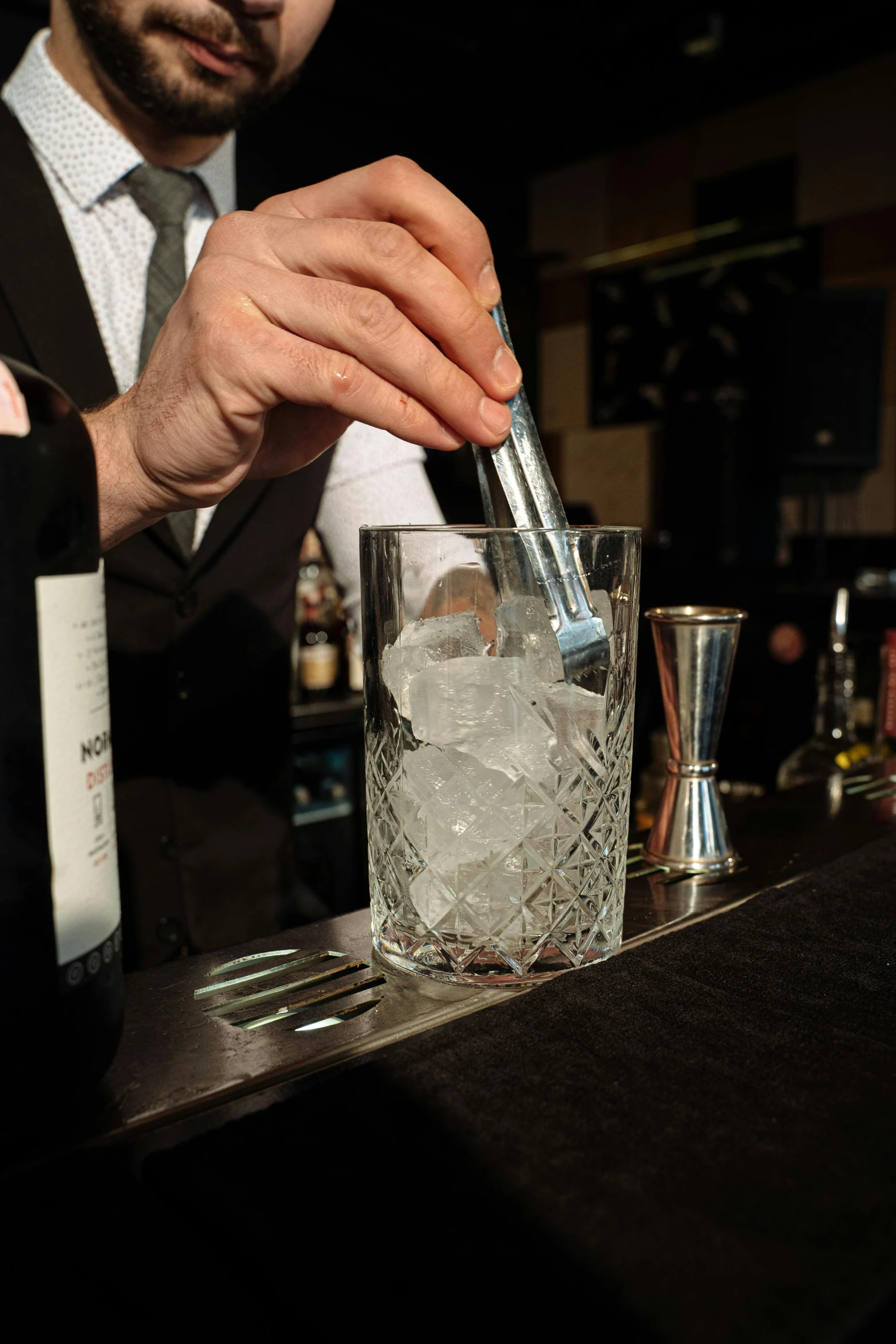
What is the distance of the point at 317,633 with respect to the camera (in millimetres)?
3119

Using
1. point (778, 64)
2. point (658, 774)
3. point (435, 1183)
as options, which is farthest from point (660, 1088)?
point (778, 64)

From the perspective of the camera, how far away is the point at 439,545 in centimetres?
53

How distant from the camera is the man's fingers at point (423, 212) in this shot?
600 mm

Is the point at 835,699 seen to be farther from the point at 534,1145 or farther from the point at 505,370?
the point at 534,1145

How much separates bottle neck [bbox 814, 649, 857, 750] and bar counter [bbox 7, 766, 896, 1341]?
2.61ft

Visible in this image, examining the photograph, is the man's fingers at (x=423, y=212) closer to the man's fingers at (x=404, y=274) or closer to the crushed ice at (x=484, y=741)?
the man's fingers at (x=404, y=274)

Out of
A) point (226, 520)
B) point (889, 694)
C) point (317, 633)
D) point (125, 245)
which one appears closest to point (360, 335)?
point (226, 520)

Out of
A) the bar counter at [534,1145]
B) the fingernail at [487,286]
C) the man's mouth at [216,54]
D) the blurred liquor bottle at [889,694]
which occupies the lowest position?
the bar counter at [534,1145]

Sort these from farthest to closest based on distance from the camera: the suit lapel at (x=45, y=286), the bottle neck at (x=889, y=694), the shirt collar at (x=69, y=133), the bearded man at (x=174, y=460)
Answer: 1. the bottle neck at (x=889, y=694)
2. the shirt collar at (x=69, y=133)
3. the suit lapel at (x=45, y=286)
4. the bearded man at (x=174, y=460)

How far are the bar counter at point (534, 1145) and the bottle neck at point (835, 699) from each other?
0.79 metres

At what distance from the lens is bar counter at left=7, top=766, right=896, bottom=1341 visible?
0.32 metres

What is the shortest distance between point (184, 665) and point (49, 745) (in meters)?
0.94

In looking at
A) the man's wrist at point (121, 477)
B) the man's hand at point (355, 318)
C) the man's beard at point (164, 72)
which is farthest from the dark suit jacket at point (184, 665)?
the man's hand at point (355, 318)

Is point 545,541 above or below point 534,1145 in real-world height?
above
